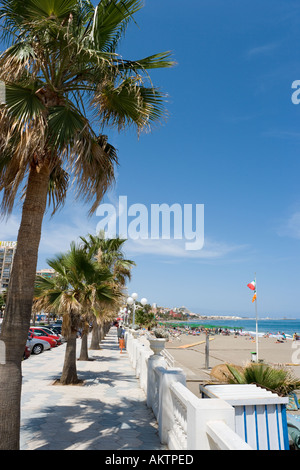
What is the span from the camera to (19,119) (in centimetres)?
422

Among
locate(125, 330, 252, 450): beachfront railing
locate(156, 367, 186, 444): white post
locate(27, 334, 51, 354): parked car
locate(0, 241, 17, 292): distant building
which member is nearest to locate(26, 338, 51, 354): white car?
locate(27, 334, 51, 354): parked car

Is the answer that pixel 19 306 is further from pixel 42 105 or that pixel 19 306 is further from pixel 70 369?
pixel 70 369

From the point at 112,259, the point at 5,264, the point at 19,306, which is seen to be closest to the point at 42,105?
the point at 19,306

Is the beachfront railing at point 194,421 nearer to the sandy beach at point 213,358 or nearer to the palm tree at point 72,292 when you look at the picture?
the sandy beach at point 213,358

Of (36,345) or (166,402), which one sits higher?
(166,402)

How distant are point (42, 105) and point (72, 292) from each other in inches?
285

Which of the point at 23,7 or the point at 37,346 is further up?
the point at 23,7

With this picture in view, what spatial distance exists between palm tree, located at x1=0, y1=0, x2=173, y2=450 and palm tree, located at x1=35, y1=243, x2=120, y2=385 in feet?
18.3

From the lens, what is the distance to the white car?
65.7 ft

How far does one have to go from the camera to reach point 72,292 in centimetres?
1064
